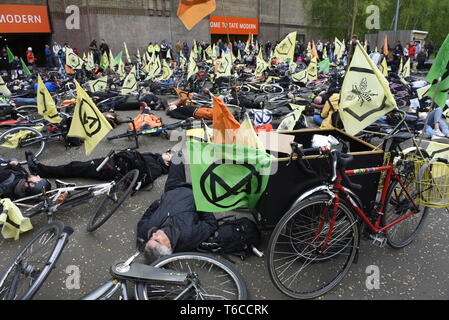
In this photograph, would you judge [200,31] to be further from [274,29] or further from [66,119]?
[66,119]

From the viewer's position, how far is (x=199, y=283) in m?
2.43

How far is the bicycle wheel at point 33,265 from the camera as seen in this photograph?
7.80ft

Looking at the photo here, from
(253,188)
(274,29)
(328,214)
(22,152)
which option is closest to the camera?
(328,214)

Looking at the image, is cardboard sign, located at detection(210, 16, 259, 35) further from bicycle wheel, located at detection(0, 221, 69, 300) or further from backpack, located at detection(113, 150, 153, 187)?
bicycle wheel, located at detection(0, 221, 69, 300)

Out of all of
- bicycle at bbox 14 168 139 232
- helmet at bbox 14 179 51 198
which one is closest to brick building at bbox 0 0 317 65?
helmet at bbox 14 179 51 198

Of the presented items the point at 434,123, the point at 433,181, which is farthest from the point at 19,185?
the point at 434,123

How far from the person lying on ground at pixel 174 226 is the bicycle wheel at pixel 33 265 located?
0.77 m

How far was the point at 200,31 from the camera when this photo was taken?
29.3 m

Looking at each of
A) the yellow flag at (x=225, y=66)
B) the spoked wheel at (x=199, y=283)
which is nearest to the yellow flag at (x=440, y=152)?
the spoked wheel at (x=199, y=283)

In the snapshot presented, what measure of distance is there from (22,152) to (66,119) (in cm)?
116

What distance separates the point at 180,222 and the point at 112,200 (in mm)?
1443

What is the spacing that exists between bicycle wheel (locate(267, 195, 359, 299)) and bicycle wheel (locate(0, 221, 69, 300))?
5.87 feet

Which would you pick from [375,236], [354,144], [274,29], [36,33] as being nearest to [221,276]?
[375,236]

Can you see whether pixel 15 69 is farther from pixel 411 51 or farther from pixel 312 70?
pixel 411 51
